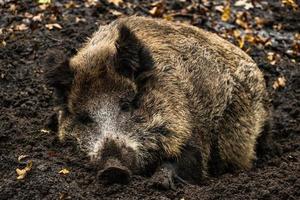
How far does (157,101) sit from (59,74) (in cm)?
100

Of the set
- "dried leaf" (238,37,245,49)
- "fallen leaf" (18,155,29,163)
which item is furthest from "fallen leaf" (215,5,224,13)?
"fallen leaf" (18,155,29,163)

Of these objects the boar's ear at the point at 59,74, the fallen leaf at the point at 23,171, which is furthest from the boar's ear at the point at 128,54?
the fallen leaf at the point at 23,171

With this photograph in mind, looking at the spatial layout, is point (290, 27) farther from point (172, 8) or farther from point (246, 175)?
point (246, 175)

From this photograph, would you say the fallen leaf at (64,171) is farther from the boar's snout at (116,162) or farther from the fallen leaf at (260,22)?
the fallen leaf at (260,22)

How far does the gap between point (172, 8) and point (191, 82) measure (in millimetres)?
3596

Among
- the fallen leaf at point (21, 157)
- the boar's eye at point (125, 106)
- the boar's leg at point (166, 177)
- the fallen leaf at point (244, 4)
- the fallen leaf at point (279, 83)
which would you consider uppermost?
the boar's eye at point (125, 106)

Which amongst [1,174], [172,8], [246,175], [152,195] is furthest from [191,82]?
[172,8]

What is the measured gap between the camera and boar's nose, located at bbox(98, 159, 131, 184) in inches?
223

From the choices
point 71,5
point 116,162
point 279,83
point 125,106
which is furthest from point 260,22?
point 116,162

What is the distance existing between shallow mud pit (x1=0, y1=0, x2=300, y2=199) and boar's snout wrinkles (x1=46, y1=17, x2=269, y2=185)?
9.8 inches

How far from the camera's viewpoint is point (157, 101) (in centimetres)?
656

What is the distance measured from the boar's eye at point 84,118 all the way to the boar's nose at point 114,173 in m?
0.77

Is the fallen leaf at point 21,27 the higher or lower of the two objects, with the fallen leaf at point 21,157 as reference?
lower

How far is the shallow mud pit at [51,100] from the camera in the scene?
19.7ft
